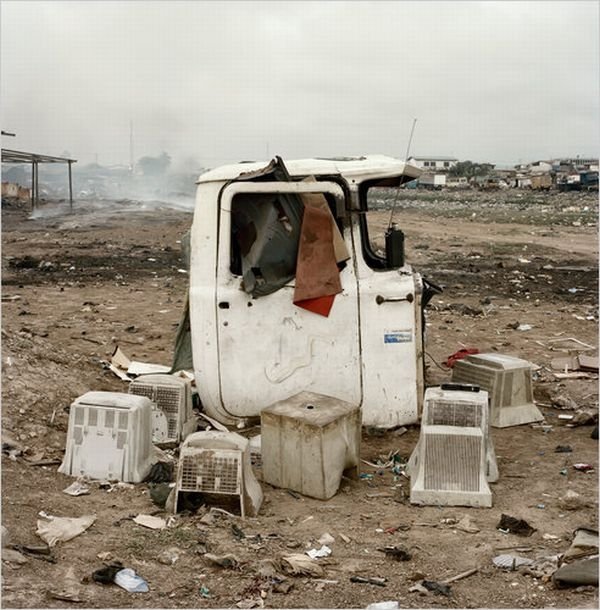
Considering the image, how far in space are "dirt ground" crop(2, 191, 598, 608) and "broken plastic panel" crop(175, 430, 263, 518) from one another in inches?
5.3

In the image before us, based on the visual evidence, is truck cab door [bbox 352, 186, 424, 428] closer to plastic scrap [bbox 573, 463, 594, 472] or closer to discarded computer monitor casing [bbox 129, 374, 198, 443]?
plastic scrap [bbox 573, 463, 594, 472]

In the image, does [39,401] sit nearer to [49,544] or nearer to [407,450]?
[49,544]

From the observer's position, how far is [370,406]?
575 cm

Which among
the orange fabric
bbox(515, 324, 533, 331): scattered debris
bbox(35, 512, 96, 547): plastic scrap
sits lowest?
bbox(35, 512, 96, 547): plastic scrap

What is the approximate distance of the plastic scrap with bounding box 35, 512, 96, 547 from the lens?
3766mm

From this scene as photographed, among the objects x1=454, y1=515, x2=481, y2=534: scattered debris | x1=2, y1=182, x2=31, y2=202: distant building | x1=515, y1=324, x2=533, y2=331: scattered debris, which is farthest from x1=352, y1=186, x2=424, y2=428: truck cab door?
x1=2, y1=182, x2=31, y2=202: distant building

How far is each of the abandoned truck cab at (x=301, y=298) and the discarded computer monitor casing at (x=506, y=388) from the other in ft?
2.33

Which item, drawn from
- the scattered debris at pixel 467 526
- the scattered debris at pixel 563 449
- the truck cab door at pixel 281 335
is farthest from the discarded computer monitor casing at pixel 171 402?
the scattered debris at pixel 563 449

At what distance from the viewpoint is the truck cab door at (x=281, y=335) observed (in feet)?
18.5

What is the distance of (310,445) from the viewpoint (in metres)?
4.62

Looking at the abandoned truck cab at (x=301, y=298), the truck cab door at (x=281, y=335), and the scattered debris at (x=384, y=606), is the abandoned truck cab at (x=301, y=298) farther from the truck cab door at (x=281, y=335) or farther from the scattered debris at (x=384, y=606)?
the scattered debris at (x=384, y=606)

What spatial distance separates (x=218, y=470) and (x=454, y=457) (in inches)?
57.0

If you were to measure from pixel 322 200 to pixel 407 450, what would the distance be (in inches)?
75.8

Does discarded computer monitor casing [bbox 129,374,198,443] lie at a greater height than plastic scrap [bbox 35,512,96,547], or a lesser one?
greater
